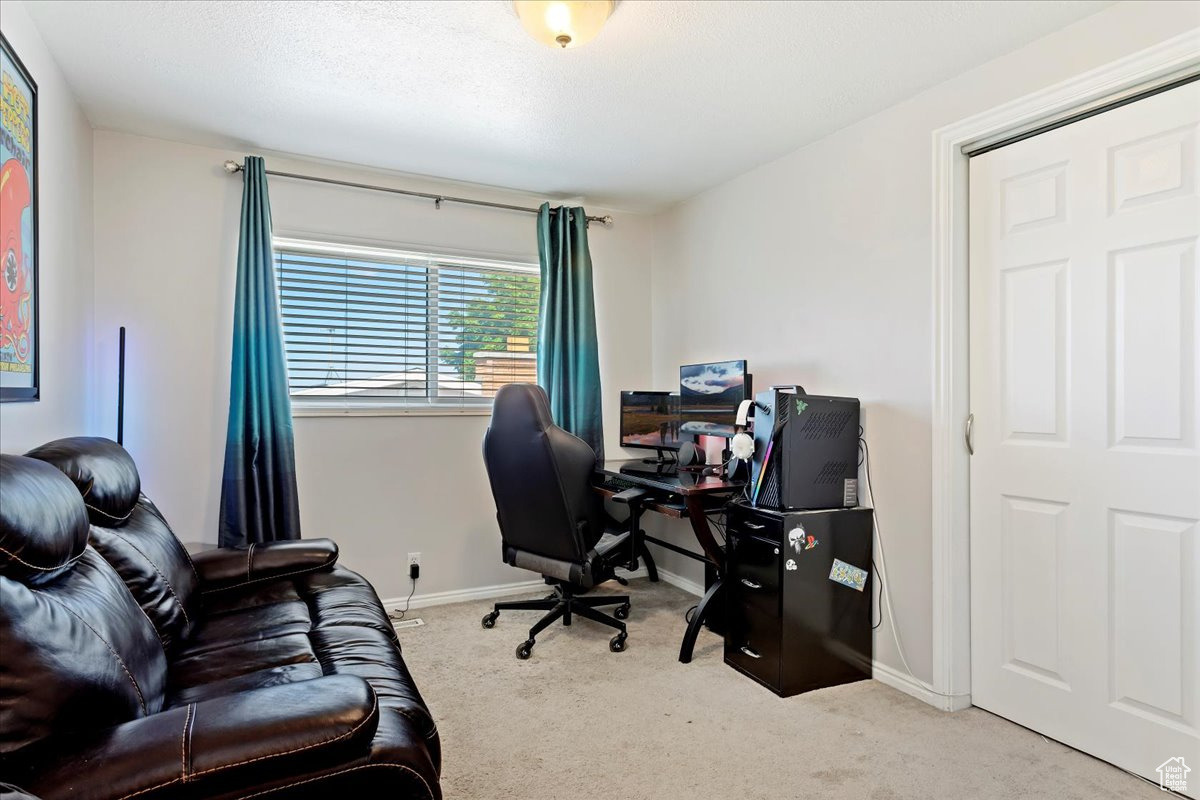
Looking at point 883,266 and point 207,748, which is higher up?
point 883,266

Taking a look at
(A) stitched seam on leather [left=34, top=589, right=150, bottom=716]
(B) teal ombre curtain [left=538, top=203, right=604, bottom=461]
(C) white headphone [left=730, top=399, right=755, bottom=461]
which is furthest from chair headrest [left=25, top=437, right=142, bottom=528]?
(C) white headphone [left=730, top=399, right=755, bottom=461]

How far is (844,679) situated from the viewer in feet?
8.55

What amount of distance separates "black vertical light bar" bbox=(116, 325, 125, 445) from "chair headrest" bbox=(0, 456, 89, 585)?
1.56 m

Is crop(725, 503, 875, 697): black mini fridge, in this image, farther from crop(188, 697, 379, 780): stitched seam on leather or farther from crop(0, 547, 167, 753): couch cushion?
crop(0, 547, 167, 753): couch cushion

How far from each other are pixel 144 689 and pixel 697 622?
207 cm

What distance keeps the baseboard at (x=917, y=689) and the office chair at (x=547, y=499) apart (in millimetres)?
1083

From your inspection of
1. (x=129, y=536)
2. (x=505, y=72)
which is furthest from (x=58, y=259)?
(x=505, y=72)

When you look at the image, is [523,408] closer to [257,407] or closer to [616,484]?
[616,484]

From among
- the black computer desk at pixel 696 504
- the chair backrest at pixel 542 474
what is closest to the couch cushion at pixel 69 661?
the chair backrest at pixel 542 474

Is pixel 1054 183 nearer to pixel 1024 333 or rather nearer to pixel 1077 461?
pixel 1024 333

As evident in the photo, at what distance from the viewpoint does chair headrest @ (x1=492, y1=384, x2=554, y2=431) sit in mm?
2766

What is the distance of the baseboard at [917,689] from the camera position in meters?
2.39

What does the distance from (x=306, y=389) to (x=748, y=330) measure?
2.34 metres

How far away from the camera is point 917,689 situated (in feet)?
8.16
